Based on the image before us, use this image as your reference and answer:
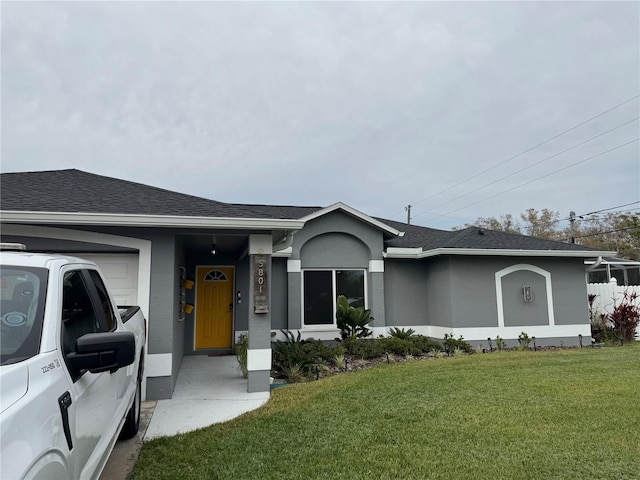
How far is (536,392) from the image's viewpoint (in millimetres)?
6445

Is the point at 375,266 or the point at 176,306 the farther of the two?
the point at 375,266

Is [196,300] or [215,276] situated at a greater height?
[215,276]

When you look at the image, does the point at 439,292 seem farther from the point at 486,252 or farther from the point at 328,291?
the point at 328,291

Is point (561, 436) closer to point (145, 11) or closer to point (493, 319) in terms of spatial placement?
point (493, 319)

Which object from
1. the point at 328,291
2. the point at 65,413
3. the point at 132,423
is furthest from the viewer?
the point at 328,291

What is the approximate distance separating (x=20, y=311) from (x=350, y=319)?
9398mm

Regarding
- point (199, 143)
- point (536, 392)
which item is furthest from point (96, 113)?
point (536, 392)

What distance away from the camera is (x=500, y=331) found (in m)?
12.2

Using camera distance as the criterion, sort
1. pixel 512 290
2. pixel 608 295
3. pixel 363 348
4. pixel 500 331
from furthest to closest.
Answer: pixel 608 295 < pixel 512 290 < pixel 500 331 < pixel 363 348

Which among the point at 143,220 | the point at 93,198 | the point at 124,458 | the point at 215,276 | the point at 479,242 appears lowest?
the point at 124,458

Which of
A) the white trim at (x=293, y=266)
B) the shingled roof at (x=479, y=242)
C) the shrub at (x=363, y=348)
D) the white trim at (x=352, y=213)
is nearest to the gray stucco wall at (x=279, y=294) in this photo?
the white trim at (x=293, y=266)

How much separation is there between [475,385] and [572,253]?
7.95 metres

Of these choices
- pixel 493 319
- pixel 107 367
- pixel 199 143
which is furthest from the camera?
pixel 199 143

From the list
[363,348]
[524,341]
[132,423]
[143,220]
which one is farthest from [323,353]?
[524,341]
